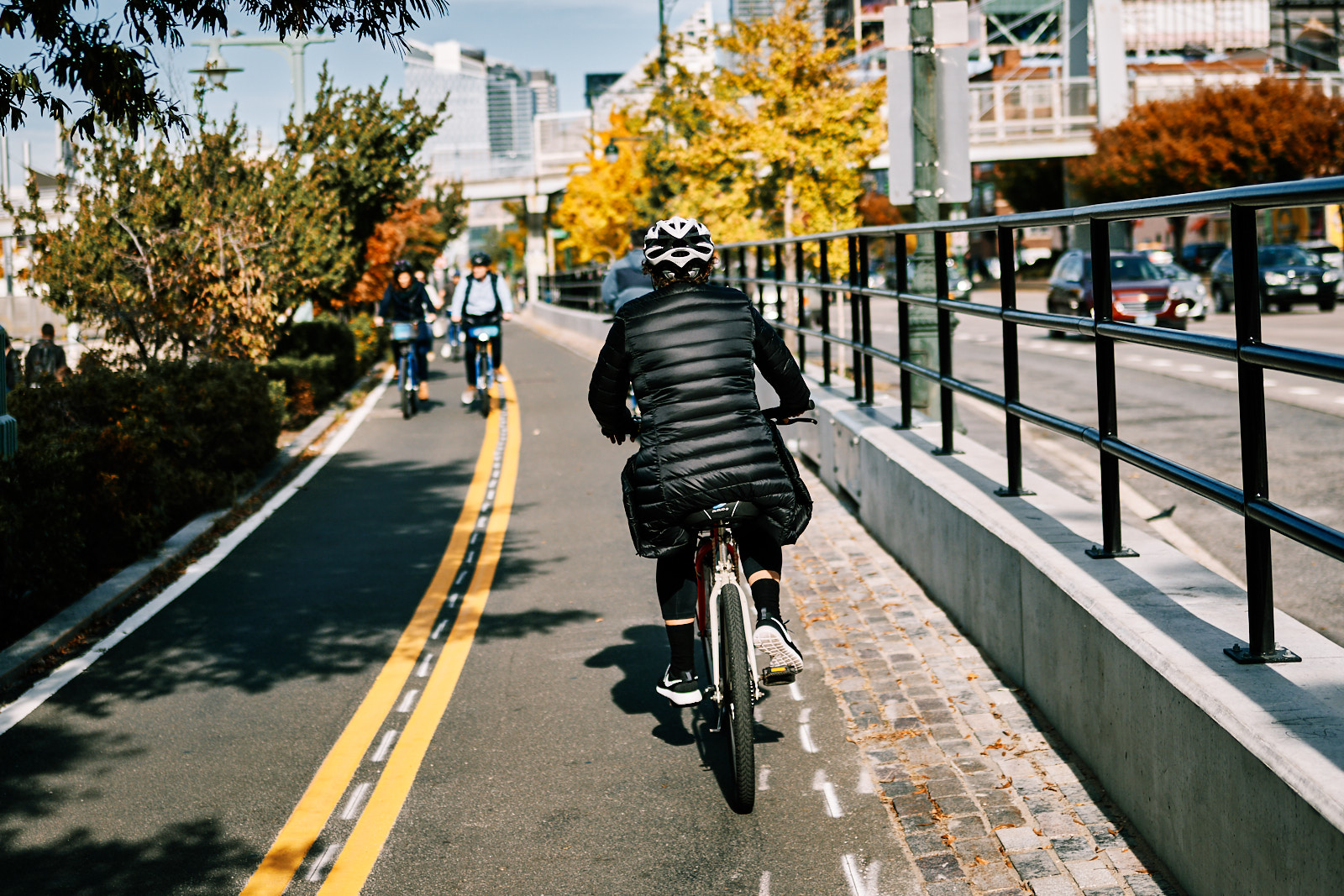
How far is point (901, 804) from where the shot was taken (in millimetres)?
4945

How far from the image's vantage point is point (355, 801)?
521 cm

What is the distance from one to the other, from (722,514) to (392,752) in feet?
5.57

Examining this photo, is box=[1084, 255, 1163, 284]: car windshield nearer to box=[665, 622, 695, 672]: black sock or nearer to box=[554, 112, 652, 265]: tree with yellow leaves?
box=[554, 112, 652, 265]: tree with yellow leaves

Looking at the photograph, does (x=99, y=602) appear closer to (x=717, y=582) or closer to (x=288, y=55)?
(x=717, y=582)

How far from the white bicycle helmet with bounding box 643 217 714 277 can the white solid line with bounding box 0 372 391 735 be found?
3390 millimetres

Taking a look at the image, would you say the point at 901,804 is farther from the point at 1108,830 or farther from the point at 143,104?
the point at 143,104

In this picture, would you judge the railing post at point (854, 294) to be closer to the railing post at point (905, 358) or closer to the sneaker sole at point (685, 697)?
the railing post at point (905, 358)

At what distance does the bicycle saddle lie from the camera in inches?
200

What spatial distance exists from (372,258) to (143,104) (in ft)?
82.5

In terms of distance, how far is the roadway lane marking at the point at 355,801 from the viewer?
508 centimetres

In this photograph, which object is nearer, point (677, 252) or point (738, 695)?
point (738, 695)

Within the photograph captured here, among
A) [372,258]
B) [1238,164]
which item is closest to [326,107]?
[372,258]

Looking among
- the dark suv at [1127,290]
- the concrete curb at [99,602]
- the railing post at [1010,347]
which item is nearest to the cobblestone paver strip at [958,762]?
the railing post at [1010,347]

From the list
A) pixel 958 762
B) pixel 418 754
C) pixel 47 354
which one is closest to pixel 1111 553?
pixel 958 762
